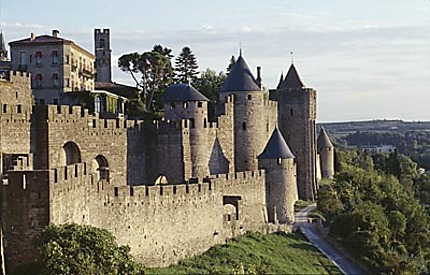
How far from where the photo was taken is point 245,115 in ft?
120

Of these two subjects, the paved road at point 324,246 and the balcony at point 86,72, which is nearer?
the paved road at point 324,246

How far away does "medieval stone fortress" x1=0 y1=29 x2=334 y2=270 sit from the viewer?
19.2m

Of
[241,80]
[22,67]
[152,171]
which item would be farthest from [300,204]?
[22,67]

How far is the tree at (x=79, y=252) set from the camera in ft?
55.1

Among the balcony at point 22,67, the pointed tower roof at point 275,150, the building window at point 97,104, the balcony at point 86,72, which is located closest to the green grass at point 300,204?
the pointed tower roof at point 275,150

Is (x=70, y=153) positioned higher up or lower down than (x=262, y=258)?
higher up

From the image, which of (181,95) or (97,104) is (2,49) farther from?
(181,95)

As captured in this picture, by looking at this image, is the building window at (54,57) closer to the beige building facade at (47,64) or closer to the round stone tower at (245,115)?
the beige building facade at (47,64)

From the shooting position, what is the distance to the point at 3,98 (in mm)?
26250

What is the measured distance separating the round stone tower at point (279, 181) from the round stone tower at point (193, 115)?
277cm

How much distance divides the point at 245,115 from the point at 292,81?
7.43 metres

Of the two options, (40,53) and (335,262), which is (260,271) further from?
(40,53)

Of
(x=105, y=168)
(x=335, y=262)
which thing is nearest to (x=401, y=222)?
(x=335, y=262)

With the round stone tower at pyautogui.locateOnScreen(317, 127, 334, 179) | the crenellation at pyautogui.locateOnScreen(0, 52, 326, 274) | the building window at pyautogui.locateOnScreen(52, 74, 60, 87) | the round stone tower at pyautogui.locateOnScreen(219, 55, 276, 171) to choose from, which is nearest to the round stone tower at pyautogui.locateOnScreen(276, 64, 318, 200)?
the crenellation at pyautogui.locateOnScreen(0, 52, 326, 274)
